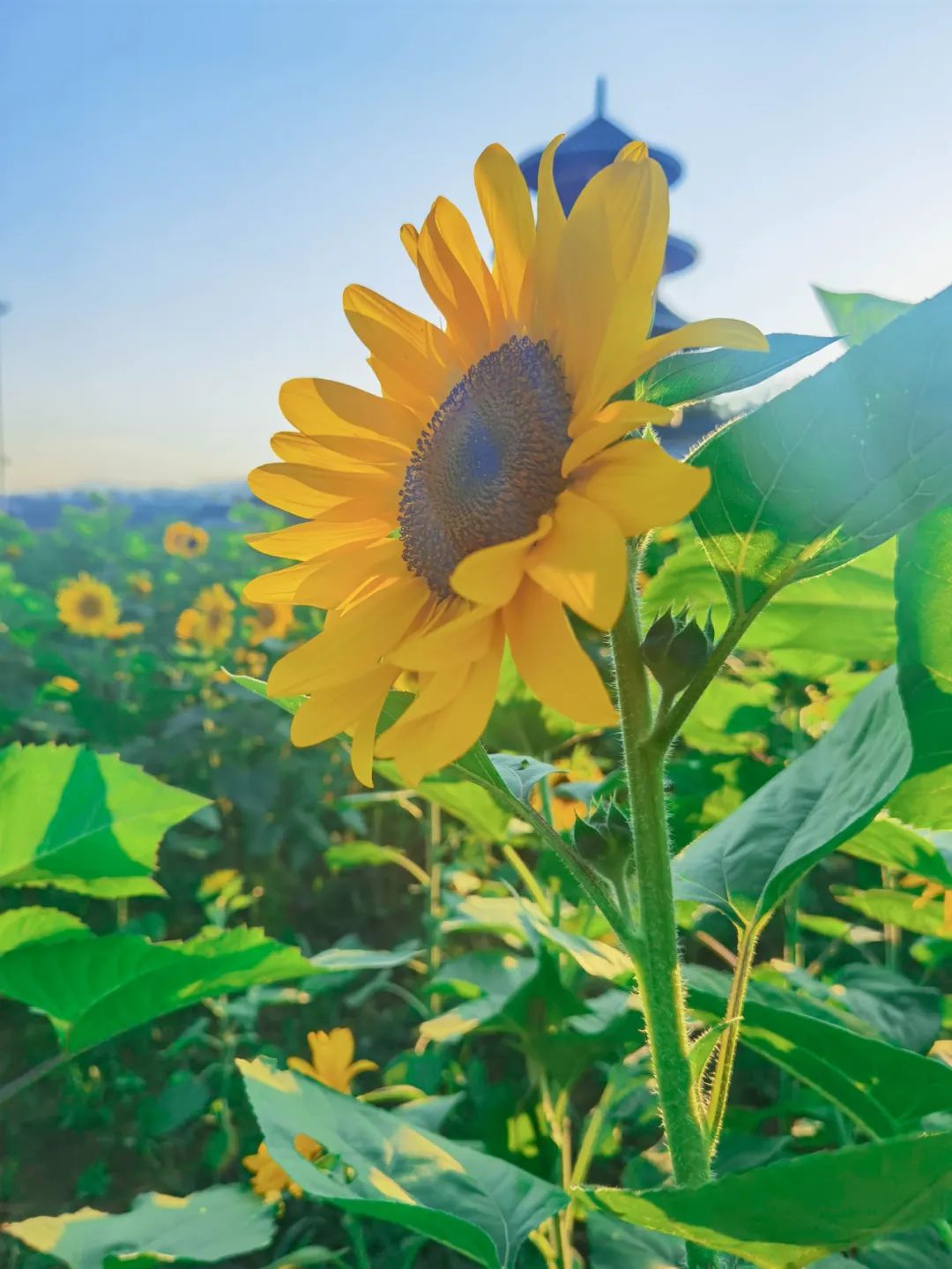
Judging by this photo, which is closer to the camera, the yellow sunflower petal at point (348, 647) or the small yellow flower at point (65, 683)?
the yellow sunflower petal at point (348, 647)

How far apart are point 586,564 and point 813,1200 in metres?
0.22

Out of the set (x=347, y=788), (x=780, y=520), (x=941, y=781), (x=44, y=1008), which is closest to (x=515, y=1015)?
(x=44, y=1008)

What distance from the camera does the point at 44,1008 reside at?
68 cm

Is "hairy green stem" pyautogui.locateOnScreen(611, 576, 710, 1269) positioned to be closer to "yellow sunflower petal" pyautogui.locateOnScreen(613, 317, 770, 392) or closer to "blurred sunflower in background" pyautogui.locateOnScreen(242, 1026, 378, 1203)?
"yellow sunflower petal" pyautogui.locateOnScreen(613, 317, 770, 392)

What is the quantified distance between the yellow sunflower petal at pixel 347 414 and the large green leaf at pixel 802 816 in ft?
0.85

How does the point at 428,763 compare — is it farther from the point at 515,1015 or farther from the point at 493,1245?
the point at 515,1015

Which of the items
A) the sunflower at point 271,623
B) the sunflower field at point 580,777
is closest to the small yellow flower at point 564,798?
the sunflower field at point 580,777

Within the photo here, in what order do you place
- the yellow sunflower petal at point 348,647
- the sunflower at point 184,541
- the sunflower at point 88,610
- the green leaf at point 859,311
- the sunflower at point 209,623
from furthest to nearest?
the sunflower at point 184,541, the sunflower at point 88,610, the sunflower at point 209,623, the green leaf at point 859,311, the yellow sunflower petal at point 348,647

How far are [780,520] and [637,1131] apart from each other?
97cm

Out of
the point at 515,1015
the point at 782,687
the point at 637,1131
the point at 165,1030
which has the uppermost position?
the point at 782,687

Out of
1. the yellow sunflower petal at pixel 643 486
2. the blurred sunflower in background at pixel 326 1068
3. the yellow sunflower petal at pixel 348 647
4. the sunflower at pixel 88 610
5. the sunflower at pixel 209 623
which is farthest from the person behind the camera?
the sunflower at pixel 88 610

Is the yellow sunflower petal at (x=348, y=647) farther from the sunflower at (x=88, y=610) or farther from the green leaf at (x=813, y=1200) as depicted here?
the sunflower at (x=88, y=610)

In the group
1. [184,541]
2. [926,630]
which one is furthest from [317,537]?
[184,541]

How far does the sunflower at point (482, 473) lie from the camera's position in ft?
1.06
